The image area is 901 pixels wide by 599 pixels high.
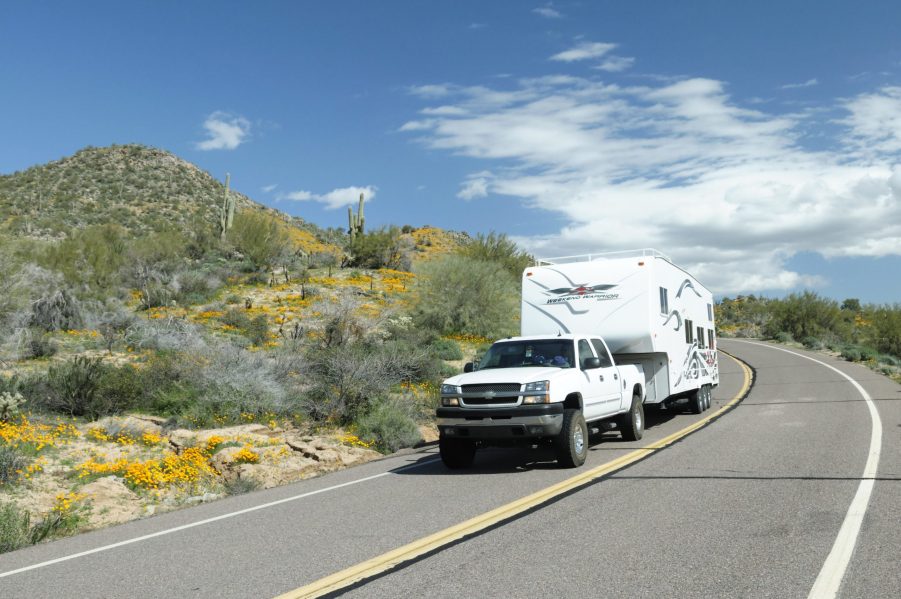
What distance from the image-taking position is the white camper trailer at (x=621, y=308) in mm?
14391

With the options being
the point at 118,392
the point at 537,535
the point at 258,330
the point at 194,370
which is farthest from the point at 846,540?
the point at 258,330

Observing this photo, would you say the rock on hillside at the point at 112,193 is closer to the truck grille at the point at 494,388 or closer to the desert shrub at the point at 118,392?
the desert shrub at the point at 118,392

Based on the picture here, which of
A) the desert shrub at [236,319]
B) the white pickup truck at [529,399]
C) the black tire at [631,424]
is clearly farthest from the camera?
the desert shrub at [236,319]

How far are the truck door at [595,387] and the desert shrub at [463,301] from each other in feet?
57.4

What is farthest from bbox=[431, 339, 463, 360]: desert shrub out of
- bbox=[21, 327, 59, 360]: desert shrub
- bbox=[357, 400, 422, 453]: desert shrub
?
bbox=[21, 327, 59, 360]: desert shrub

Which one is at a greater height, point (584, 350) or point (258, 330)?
point (258, 330)

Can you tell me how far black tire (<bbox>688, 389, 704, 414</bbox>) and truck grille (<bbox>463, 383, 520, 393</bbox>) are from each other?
28.4 feet

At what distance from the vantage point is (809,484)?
877 centimetres

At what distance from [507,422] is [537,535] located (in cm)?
382

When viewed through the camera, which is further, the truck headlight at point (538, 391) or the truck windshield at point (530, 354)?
the truck windshield at point (530, 354)

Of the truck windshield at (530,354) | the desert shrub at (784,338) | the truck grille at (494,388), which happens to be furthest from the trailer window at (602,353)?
the desert shrub at (784,338)

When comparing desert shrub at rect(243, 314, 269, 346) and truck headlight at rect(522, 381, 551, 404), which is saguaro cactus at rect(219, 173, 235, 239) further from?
truck headlight at rect(522, 381, 551, 404)

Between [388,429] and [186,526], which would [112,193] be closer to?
[388,429]

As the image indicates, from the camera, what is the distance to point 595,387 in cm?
1204
